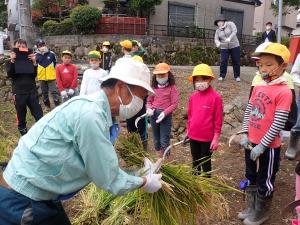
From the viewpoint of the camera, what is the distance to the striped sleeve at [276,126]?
3.05 metres

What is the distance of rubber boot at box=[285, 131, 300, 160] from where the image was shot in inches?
184

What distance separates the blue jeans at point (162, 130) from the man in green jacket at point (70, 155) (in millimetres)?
2967

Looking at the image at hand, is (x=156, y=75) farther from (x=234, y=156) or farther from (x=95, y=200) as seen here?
(x=95, y=200)

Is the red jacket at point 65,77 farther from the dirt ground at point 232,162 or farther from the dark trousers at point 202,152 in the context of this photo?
the dark trousers at point 202,152

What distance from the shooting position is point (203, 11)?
1806 centimetres

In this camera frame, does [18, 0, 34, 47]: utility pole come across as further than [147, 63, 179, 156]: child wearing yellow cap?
Yes

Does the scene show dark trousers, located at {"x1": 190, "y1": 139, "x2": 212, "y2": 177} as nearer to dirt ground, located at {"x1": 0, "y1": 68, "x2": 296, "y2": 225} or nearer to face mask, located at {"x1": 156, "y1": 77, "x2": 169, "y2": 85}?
dirt ground, located at {"x1": 0, "y1": 68, "x2": 296, "y2": 225}

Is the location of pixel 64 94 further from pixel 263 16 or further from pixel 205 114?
pixel 263 16

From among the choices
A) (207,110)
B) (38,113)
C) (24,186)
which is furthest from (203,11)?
(24,186)

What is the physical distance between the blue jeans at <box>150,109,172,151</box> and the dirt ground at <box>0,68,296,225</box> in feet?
1.44

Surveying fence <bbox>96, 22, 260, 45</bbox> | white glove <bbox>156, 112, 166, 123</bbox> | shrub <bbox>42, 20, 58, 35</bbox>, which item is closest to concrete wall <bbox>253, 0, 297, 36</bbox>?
fence <bbox>96, 22, 260, 45</bbox>

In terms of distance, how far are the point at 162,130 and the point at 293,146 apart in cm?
174

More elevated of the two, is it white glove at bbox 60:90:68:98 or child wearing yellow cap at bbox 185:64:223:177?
child wearing yellow cap at bbox 185:64:223:177

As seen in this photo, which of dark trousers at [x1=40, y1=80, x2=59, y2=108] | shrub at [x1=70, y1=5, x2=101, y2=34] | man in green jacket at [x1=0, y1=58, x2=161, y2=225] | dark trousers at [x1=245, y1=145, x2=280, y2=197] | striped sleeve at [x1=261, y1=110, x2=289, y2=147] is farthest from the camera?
shrub at [x1=70, y1=5, x2=101, y2=34]
